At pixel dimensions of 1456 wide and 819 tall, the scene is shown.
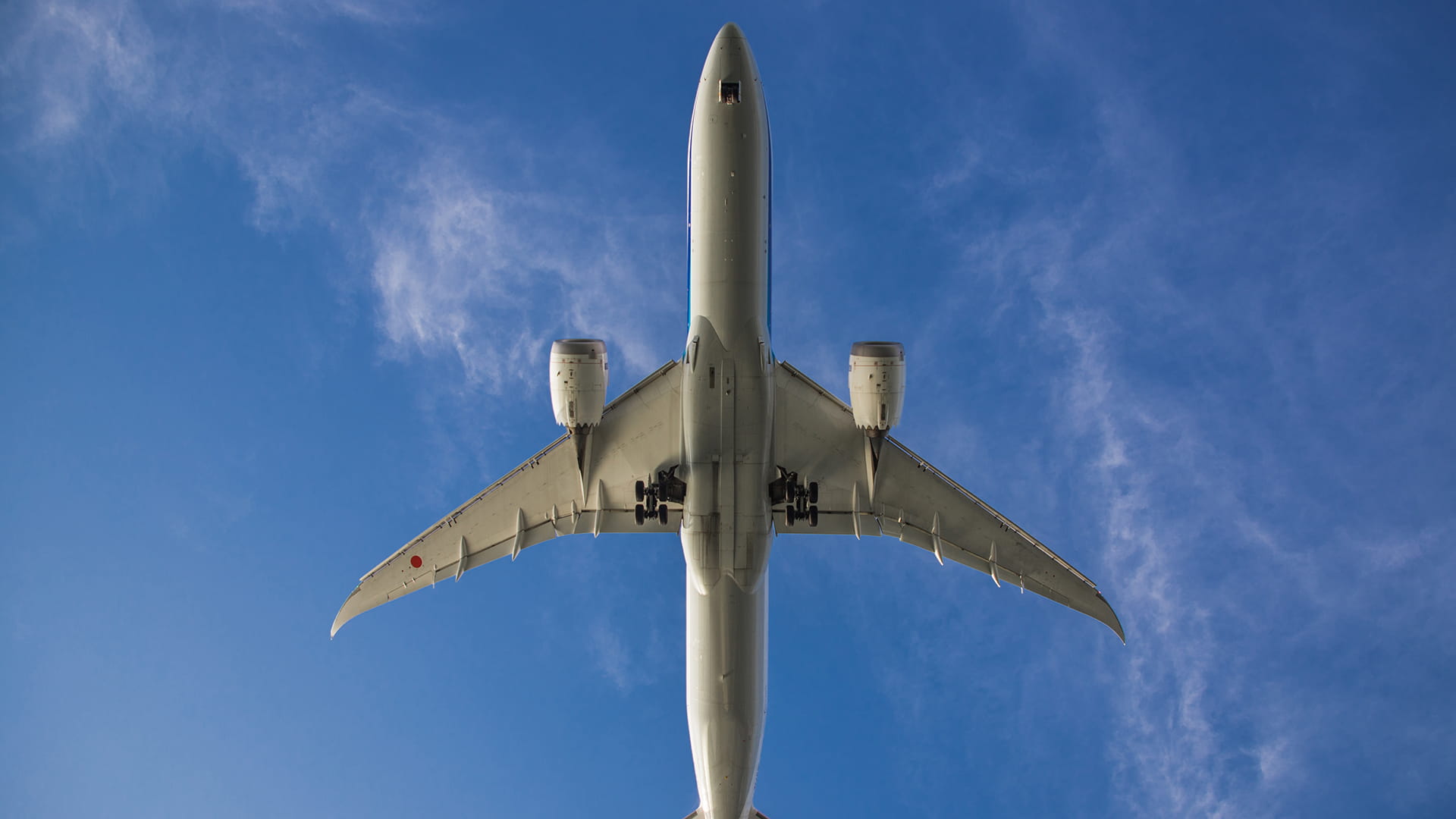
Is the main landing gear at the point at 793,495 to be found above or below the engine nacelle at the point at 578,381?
below

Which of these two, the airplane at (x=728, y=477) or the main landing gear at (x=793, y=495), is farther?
the main landing gear at (x=793, y=495)

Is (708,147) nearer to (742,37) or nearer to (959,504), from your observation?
(742,37)

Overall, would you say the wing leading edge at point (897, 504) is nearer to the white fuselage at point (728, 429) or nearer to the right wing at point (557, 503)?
the white fuselage at point (728, 429)

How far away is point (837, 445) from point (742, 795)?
1030 centimetres

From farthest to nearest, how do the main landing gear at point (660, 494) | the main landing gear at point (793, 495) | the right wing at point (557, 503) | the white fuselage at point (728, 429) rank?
the right wing at point (557, 503) → the main landing gear at point (793, 495) → the main landing gear at point (660, 494) → the white fuselage at point (728, 429)

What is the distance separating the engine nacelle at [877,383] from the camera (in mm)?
24984

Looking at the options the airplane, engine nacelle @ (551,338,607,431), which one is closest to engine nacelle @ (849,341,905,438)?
the airplane

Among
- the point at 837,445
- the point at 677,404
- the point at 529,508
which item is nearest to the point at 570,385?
the point at 677,404

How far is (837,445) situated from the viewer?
27.6 m

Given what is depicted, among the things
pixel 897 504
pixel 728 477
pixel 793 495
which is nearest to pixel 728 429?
pixel 728 477

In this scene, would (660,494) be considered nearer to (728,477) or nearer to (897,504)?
(728,477)

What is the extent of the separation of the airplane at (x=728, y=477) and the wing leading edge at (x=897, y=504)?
0.16ft

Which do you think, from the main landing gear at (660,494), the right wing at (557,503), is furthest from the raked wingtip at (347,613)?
the main landing gear at (660,494)

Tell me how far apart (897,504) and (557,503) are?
10164mm
